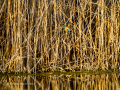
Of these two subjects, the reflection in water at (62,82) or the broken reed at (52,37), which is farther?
the broken reed at (52,37)

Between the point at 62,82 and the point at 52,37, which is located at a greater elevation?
the point at 52,37

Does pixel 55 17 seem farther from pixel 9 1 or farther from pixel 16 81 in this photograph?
pixel 16 81

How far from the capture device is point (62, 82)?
408 cm

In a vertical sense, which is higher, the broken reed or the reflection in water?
the broken reed

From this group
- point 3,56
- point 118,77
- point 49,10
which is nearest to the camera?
point 118,77

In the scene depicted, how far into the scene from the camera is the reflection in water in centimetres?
370

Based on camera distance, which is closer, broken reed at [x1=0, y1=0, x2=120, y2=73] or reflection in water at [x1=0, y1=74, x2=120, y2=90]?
reflection in water at [x1=0, y1=74, x2=120, y2=90]

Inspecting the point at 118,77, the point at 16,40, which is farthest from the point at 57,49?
the point at 118,77

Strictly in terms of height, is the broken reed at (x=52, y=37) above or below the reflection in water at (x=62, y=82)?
above

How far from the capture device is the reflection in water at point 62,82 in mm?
3699

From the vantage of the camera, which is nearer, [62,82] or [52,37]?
[62,82]

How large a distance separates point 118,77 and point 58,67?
911mm

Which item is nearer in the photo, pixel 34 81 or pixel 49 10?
pixel 34 81

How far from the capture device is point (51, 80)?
4281mm
